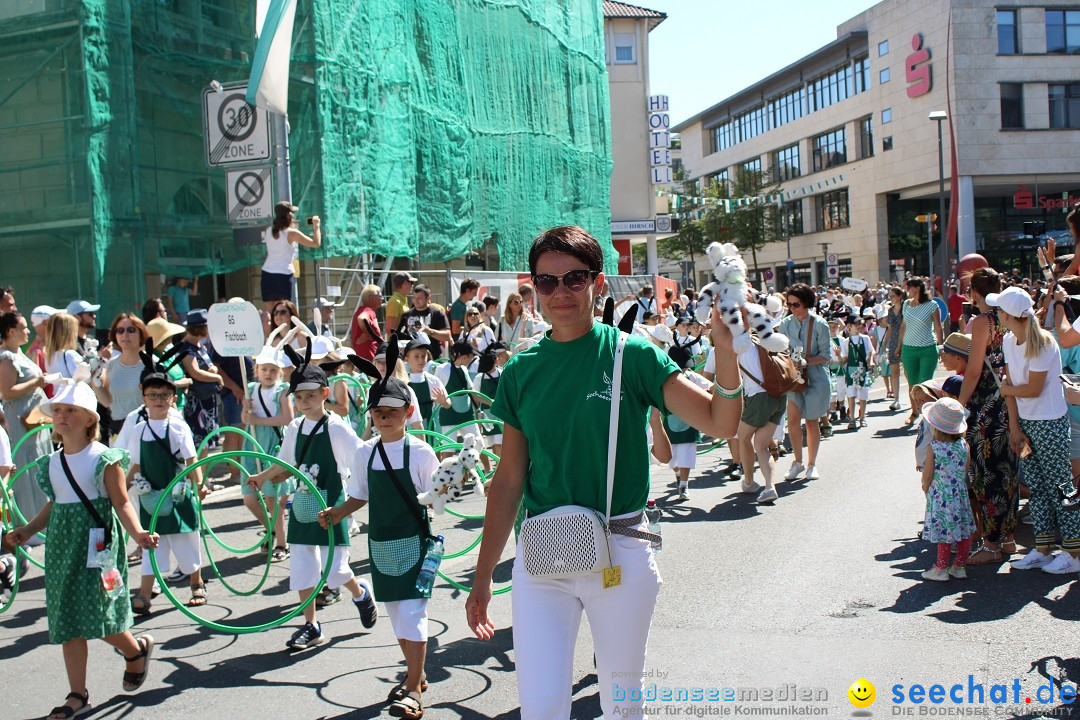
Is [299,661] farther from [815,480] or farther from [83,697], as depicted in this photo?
[815,480]

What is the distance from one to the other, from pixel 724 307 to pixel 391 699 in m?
2.94

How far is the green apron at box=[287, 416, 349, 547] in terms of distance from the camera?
6.12 m

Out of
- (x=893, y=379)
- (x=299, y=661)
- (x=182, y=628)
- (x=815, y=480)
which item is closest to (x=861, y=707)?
(x=299, y=661)

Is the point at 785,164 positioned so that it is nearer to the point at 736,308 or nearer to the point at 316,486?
the point at 316,486

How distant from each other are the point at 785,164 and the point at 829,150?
6.05 meters

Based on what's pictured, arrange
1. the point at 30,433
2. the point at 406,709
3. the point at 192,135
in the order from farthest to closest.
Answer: the point at 192,135, the point at 30,433, the point at 406,709

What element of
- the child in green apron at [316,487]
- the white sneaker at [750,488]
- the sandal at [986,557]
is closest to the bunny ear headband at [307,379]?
the child in green apron at [316,487]

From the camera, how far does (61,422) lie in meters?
5.39

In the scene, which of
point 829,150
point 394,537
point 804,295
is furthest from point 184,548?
point 829,150

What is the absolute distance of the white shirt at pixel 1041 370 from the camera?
6734mm

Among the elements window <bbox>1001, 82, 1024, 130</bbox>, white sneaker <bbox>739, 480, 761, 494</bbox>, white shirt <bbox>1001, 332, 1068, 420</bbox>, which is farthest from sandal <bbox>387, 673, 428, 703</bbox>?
window <bbox>1001, 82, 1024, 130</bbox>

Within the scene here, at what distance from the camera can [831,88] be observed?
211ft

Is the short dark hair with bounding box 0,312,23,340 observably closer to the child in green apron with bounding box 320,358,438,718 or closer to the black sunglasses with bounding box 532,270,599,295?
the child in green apron with bounding box 320,358,438,718

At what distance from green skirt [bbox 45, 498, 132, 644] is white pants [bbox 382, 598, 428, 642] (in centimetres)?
145
